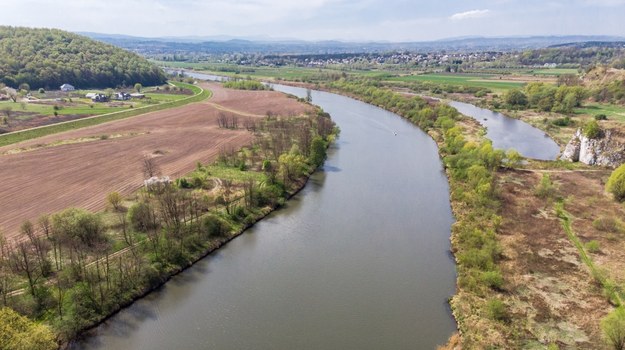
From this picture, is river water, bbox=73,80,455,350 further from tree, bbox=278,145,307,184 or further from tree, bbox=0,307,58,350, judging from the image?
tree, bbox=0,307,58,350

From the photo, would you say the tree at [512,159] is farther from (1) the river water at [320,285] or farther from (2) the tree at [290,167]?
(2) the tree at [290,167]

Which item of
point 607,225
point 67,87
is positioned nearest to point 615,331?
point 607,225

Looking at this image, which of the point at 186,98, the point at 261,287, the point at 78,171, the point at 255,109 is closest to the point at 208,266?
the point at 261,287

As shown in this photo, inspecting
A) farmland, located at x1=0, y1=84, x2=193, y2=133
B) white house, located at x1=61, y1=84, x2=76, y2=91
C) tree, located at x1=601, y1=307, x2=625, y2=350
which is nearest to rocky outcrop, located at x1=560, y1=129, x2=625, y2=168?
tree, located at x1=601, y1=307, x2=625, y2=350

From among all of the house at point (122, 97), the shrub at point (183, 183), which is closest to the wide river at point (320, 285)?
the shrub at point (183, 183)

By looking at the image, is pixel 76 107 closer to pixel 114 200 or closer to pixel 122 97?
pixel 122 97

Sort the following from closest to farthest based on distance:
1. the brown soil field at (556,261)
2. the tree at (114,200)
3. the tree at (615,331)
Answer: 1. the tree at (615,331)
2. the brown soil field at (556,261)
3. the tree at (114,200)

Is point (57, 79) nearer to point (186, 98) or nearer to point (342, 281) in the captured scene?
point (186, 98)
